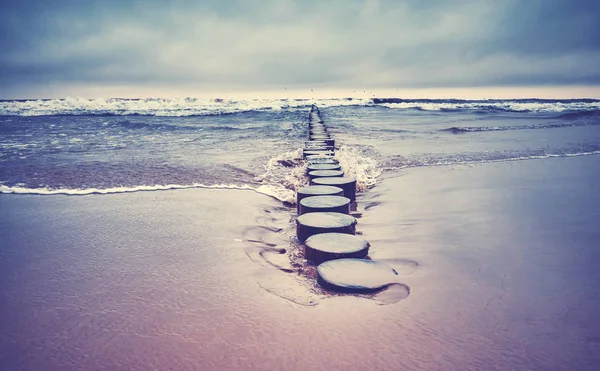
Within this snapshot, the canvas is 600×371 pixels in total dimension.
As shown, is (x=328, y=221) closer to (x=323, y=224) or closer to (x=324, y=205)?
(x=323, y=224)

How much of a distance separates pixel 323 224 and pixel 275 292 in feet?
2.87

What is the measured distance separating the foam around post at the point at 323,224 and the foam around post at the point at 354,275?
52 cm

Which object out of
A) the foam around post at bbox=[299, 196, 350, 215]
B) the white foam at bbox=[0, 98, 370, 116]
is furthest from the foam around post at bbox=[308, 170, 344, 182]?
the white foam at bbox=[0, 98, 370, 116]

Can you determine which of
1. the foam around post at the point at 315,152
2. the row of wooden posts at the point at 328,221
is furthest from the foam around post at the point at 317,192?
the foam around post at the point at 315,152

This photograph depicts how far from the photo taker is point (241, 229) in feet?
11.3

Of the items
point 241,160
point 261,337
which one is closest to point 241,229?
point 261,337

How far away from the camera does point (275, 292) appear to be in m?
2.25

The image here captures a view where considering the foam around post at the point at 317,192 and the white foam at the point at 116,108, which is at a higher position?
the white foam at the point at 116,108

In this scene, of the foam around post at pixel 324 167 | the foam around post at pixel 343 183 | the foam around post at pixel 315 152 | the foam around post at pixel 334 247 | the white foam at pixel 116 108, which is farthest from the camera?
the white foam at pixel 116 108

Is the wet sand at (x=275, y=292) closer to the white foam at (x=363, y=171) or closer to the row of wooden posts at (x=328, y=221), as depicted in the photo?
the row of wooden posts at (x=328, y=221)

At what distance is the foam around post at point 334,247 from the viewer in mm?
2510

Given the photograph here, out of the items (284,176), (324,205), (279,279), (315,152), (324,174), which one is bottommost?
(279,279)

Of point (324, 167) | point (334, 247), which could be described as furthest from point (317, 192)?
point (324, 167)

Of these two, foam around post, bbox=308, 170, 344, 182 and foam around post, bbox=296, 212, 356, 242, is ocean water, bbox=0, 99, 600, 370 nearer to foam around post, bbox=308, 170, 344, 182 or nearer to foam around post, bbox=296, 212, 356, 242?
foam around post, bbox=296, 212, 356, 242
